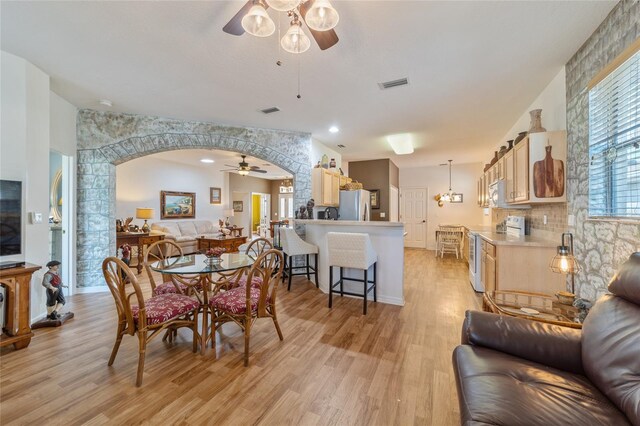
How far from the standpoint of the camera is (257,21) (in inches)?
60.4

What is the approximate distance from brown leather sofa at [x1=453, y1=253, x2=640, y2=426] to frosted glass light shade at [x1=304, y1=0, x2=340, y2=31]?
1956 mm

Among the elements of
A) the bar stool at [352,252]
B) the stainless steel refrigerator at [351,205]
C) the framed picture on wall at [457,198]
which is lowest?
the bar stool at [352,252]

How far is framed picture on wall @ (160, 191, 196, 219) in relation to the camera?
748 centimetres

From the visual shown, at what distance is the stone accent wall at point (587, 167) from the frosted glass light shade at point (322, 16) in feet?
6.60

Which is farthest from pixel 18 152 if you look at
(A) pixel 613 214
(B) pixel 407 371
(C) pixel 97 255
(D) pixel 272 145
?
(A) pixel 613 214

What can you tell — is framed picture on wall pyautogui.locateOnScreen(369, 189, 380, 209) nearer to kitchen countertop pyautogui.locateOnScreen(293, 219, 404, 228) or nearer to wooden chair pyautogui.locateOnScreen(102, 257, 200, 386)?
kitchen countertop pyautogui.locateOnScreen(293, 219, 404, 228)

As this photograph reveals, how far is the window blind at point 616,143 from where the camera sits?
176 centimetres

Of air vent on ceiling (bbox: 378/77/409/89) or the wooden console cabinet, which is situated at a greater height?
air vent on ceiling (bbox: 378/77/409/89)

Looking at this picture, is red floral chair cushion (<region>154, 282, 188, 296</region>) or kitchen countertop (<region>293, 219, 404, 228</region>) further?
kitchen countertop (<region>293, 219, 404, 228</region>)

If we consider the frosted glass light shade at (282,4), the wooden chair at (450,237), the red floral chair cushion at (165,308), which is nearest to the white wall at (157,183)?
the red floral chair cushion at (165,308)

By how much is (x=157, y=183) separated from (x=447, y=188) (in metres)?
8.51

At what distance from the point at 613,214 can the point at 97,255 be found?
19.6 feet

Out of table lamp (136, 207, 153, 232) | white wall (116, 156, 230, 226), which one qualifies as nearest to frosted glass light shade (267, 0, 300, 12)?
table lamp (136, 207, 153, 232)

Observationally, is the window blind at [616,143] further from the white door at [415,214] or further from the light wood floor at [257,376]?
the white door at [415,214]
